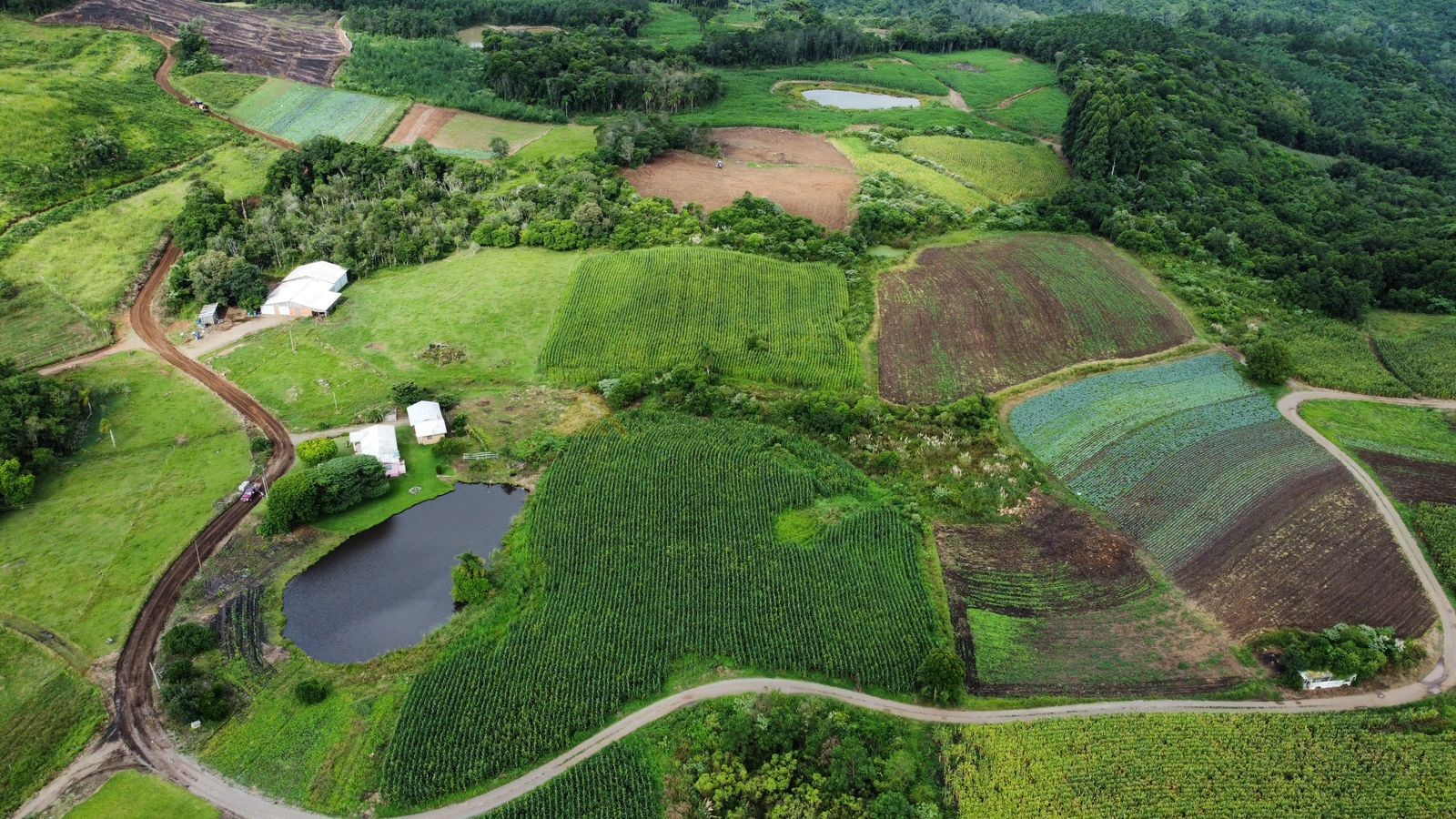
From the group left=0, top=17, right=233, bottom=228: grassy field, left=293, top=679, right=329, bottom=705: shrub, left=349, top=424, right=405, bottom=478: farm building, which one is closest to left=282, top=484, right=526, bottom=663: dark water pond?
left=293, top=679, right=329, bottom=705: shrub

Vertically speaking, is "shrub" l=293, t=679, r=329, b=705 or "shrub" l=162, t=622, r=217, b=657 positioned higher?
"shrub" l=162, t=622, r=217, b=657

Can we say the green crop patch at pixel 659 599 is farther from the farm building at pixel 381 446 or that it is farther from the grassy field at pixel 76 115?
the grassy field at pixel 76 115

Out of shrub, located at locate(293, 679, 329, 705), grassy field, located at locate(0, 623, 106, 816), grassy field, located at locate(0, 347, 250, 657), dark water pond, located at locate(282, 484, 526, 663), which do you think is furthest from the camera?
grassy field, located at locate(0, 347, 250, 657)

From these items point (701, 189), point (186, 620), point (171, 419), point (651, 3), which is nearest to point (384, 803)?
point (186, 620)

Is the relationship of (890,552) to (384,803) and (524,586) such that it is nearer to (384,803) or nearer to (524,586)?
(524,586)

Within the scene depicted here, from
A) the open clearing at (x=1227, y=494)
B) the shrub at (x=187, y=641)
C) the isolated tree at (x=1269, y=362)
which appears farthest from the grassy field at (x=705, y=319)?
the isolated tree at (x=1269, y=362)

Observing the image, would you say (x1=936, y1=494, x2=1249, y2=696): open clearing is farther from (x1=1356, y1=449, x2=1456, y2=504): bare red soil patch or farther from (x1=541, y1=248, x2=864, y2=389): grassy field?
(x1=1356, y1=449, x2=1456, y2=504): bare red soil patch
